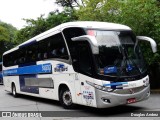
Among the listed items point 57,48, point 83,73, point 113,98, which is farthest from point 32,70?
point 113,98

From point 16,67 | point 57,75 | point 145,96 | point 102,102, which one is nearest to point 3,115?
point 57,75

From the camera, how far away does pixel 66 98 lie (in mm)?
12211

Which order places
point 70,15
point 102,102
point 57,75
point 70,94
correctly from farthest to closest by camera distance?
point 70,15
point 57,75
point 70,94
point 102,102

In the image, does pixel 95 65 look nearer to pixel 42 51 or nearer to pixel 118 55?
pixel 118 55

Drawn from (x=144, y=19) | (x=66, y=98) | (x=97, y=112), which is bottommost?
(x=97, y=112)

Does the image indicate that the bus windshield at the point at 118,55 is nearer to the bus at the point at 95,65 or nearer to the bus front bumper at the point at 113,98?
the bus at the point at 95,65

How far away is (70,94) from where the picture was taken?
11727 millimetres

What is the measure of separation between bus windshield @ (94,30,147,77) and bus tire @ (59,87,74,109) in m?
2.44

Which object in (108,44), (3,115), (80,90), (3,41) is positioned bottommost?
(3,115)

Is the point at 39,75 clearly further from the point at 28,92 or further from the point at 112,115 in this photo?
the point at 112,115

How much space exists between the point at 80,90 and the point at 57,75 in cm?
206

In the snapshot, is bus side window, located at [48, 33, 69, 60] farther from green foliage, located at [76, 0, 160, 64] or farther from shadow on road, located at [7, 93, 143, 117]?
green foliage, located at [76, 0, 160, 64]

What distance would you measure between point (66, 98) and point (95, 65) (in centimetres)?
282

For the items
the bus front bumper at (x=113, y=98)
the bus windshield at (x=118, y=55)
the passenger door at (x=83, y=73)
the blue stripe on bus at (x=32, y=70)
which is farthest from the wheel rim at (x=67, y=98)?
the bus windshield at (x=118, y=55)
